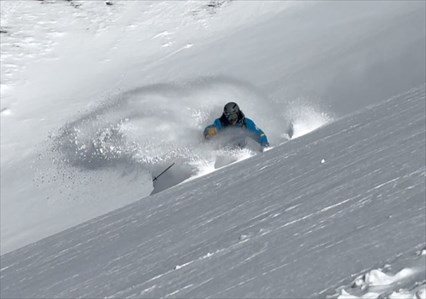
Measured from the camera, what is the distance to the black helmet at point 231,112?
13.6 meters

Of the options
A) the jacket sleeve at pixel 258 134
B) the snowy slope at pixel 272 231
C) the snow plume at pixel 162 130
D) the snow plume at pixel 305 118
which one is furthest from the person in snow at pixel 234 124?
the snowy slope at pixel 272 231

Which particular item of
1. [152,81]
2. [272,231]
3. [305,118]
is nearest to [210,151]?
[305,118]

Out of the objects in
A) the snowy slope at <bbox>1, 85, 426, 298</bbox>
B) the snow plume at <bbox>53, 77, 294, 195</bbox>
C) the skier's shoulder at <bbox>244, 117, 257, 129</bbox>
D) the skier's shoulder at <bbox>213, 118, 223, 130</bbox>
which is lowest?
the snowy slope at <bbox>1, 85, 426, 298</bbox>

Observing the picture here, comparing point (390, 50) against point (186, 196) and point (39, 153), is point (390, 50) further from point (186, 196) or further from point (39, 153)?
point (186, 196)

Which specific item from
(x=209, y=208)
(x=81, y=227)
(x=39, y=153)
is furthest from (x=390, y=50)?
(x=209, y=208)

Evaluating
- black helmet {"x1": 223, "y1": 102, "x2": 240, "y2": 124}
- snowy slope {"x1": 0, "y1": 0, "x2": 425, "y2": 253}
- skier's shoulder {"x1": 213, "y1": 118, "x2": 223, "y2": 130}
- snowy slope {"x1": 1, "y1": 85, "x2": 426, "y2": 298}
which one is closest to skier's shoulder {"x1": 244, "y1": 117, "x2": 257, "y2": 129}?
black helmet {"x1": 223, "y1": 102, "x2": 240, "y2": 124}

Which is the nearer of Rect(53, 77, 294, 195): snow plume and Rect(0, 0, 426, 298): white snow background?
Rect(0, 0, 426, 298): white snow background

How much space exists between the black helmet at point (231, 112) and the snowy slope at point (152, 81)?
555mm

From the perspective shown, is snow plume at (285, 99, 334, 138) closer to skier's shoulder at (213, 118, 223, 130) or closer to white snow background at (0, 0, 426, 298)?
white snow background at (0, 0, 426, 298)

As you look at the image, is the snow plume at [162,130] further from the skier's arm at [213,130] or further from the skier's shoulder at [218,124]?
the skier's shoulder at [218,124]

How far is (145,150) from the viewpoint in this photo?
15.9 metres

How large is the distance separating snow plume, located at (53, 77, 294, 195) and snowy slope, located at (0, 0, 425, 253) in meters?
0.04

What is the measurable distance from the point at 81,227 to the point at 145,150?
4551mm

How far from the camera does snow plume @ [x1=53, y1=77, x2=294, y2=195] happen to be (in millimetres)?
14221
